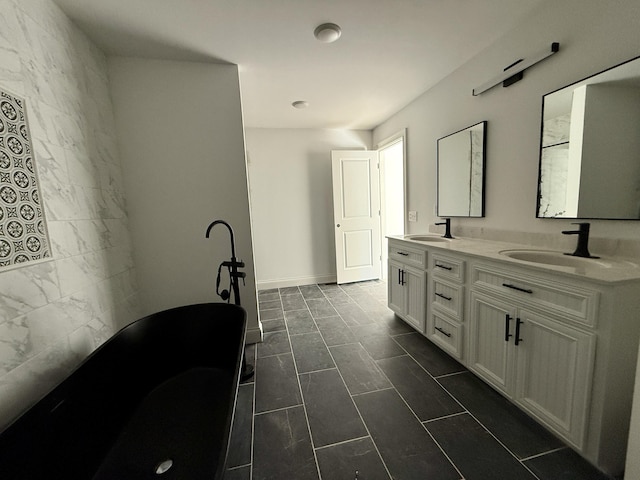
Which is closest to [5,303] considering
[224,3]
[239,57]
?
[224,3]

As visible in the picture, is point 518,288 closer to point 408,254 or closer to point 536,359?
point 536,359

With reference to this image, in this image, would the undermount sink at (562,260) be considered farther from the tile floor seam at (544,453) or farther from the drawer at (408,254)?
the tile floor seam at (544,453)

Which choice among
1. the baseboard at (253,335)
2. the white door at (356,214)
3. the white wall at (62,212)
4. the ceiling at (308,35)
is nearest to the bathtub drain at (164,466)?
the white wall at (62,212)

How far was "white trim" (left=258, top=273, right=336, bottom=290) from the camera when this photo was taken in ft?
13.3

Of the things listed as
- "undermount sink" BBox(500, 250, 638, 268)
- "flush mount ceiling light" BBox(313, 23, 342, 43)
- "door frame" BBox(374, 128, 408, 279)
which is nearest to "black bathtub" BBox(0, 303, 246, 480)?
"undermount sink" BBox(500, 250, 638, 268)

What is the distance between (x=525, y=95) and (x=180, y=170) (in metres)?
2.70

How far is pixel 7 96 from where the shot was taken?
1146mm

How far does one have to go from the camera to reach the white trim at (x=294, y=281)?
4062 mm

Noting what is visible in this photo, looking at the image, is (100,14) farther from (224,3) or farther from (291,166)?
(291,166)

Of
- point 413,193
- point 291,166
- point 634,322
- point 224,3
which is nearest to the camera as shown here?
point 634,322

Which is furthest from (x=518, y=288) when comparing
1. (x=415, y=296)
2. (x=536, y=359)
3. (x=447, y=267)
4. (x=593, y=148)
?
(x=415, y=296)

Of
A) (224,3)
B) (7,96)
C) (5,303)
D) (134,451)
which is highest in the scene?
(224,3)

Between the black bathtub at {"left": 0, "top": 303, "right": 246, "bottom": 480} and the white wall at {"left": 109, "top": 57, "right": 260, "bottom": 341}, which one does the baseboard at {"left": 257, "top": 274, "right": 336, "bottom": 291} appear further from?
the black bathtub at {"left": 0, "top": 303, "right": 246, "bottom": 480}

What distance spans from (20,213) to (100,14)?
1351 mm
